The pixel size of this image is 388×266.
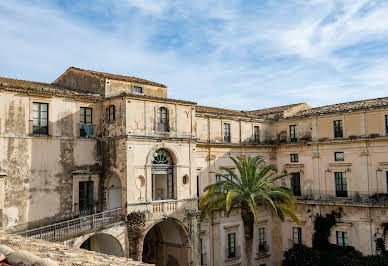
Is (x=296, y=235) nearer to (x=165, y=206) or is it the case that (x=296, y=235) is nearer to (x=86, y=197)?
(x=165, y=206)

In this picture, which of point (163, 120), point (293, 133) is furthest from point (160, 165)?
point (293, 133)

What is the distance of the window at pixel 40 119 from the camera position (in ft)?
73.3

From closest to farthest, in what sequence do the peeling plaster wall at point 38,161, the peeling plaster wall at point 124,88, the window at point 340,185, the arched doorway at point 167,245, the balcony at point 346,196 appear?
the peeling plaster wall at point 38,161 → the peeling plaster wall at point 124,88 → the arched doorway at point 167,245 → the balcony at point 346,196 → the window at point 340,185

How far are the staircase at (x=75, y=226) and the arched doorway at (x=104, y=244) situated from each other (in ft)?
4.13

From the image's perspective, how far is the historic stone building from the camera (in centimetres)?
2181

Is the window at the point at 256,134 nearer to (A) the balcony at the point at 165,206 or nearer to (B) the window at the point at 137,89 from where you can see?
(A) the balcony at the point at 165,206

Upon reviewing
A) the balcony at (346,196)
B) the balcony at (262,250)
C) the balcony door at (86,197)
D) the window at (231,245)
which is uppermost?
the balcony door at (86,197)

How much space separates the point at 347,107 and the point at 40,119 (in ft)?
76.9

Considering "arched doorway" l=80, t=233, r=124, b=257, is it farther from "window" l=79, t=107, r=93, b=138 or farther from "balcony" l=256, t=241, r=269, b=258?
"balcony" l=256, t=241, r=269, b=258

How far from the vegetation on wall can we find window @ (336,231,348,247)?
1.15 feet

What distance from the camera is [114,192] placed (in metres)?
25.4

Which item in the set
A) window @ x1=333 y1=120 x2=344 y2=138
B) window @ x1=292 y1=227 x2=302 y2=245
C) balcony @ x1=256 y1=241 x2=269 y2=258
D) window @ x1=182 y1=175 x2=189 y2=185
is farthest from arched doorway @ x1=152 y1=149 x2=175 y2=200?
window @ x1=333 y1=120 x2=344 y2=138

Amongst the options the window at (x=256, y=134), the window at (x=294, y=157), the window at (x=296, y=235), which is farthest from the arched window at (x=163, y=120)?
the window at (x=296, y=235)

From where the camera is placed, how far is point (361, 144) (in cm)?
3105
